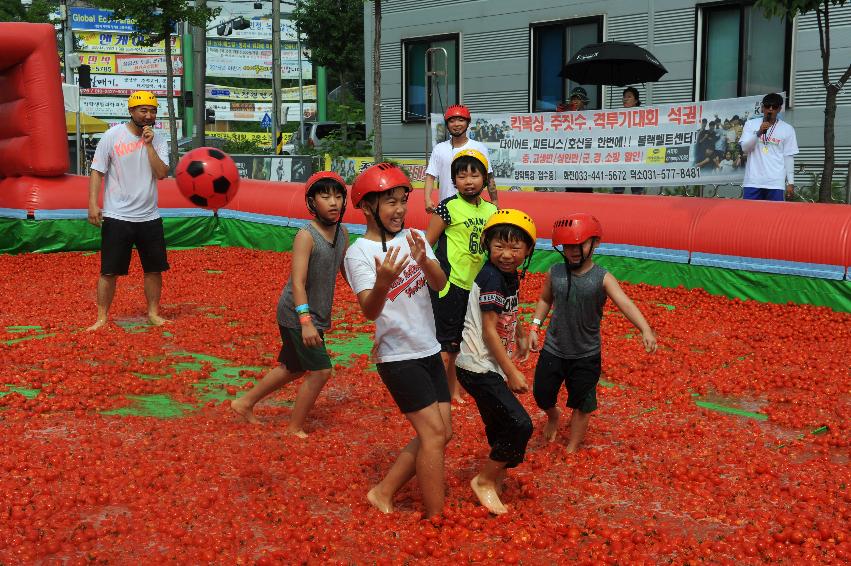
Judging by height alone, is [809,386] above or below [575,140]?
below

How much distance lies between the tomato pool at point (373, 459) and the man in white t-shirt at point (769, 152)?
3.30 metres

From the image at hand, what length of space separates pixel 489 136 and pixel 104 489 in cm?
1307

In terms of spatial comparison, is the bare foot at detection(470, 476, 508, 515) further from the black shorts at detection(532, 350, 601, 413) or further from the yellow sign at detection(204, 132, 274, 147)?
the yellow sign at detection(204, 132, 274, 147)

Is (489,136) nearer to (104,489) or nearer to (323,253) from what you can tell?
(323,253)

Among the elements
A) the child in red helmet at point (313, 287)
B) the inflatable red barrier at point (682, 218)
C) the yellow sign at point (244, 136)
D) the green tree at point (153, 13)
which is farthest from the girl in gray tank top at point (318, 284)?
the yellow sign at point (244, 136)

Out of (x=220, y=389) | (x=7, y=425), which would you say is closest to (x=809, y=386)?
(x=220, y=389)

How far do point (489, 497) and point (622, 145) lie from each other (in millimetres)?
11134

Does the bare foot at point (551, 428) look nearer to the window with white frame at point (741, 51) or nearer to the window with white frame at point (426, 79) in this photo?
the window with white frame at point (741, 51)

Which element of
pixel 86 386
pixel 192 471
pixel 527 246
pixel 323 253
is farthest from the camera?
pixel 86 386

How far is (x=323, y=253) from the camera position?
667 cm

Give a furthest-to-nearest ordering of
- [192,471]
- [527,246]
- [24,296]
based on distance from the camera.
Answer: [24,296], [192,471], [527,246]

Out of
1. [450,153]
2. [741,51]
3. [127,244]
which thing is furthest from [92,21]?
[450,153]

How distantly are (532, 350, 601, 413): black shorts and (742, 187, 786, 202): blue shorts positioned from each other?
26.4ft

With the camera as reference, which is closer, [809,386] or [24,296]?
[809,386]
